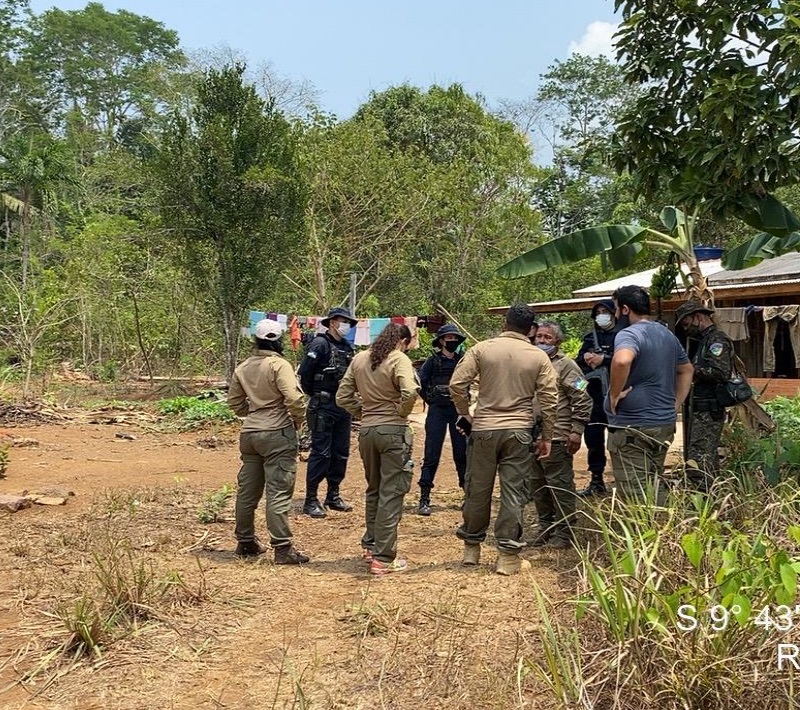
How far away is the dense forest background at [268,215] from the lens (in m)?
15.1

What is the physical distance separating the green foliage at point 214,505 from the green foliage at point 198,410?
5.40 m

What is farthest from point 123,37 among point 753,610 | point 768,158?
point 753,610

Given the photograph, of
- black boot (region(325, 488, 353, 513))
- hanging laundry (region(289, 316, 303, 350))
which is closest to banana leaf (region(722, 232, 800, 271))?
black boot (region(325, 488, 353, 513))

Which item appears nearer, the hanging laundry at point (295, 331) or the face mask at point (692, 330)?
the face mask at point (692, 330)

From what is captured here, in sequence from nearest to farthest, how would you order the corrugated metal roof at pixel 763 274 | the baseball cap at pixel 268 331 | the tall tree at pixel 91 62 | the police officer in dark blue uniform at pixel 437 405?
the baseball cap at pixel 268 331 < the police officer in dark blue uniform at pixel 437 405 < the corrugated metal roof at pixel 763 274 < the tall tree at pixel 91 62

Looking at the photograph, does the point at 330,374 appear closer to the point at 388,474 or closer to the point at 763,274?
the point at 388,474

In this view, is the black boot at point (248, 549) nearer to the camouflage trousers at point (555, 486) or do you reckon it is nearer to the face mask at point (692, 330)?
the camouflage trousers at point (555, 486)

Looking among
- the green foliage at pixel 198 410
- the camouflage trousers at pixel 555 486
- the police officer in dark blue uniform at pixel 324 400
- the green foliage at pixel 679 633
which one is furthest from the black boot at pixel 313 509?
the green foliage at pixel 198 410

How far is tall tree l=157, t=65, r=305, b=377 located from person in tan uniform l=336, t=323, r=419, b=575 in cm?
1025

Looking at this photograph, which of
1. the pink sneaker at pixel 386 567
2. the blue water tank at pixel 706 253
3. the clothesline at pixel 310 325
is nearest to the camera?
the pink sneaker at pixel 386 567

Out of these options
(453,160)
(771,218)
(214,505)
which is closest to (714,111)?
(771,218)

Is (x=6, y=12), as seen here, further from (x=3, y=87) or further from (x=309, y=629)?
(x=309, y=629)

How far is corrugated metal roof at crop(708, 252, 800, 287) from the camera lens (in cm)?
1317

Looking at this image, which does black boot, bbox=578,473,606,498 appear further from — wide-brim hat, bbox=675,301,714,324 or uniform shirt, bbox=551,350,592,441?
wide-brim hat, bbox=675,301,714,324
